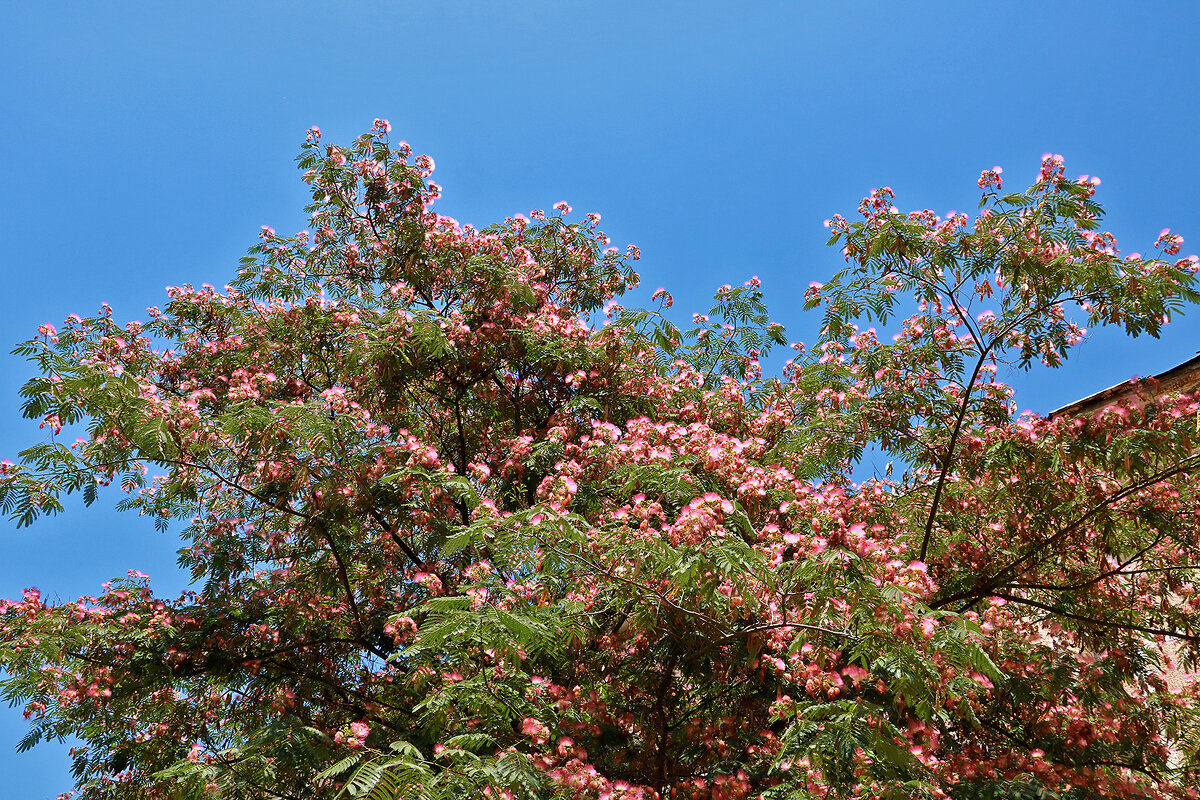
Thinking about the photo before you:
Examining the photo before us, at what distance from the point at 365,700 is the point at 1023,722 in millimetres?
5591

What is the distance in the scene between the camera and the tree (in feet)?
16.3

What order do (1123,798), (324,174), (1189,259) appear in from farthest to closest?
1. (324,174)
2. (1189,259)
3. (1123,798)

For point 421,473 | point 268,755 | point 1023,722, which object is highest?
point 421,473

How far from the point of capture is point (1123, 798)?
18.2ft

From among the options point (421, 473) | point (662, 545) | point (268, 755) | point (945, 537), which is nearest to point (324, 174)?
point (421, 473)

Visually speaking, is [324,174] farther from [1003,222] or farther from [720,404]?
[1003,222]

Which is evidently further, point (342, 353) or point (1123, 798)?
point (342, 353)

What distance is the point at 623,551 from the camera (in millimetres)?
4941

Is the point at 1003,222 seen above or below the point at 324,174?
below

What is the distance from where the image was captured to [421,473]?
21.9 feet

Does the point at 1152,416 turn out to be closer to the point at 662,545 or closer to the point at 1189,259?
the point at 1189,259

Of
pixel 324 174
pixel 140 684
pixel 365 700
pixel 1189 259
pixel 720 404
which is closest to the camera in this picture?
pixel 1189 259

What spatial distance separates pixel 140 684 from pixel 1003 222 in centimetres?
795

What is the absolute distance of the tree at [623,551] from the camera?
4977 mm
